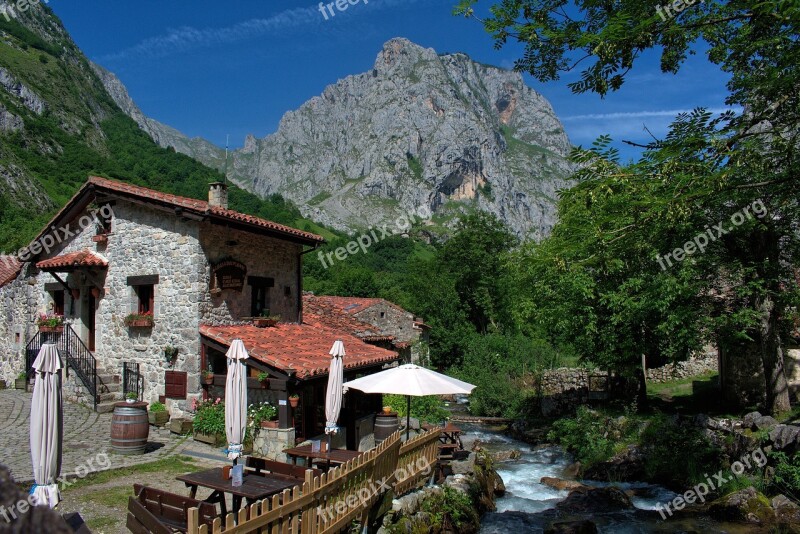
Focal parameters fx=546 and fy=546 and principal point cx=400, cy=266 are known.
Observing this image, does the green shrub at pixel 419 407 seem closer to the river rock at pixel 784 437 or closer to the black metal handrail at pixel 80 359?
the black metal handrail at pixel 80 359

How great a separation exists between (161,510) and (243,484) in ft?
3.60

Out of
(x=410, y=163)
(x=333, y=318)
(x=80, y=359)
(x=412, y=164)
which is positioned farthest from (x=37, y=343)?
(x=412, y=164)

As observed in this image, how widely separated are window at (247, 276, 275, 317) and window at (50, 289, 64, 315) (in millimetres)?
6889

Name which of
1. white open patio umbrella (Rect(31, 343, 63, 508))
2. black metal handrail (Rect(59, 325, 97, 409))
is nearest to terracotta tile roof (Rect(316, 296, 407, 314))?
black metal handrail (Rect(59, 325, 97, 409))

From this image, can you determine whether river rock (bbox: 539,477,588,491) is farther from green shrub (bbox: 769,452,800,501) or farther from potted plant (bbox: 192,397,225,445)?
potted plant (bbox: 192,397,225,445)

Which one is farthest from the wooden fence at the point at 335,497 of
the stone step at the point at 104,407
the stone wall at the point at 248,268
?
the stone step at the point at 104,407

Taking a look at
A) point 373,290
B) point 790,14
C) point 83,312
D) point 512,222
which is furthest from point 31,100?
point 512,222

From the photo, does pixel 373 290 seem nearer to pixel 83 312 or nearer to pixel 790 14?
pixel 83 312

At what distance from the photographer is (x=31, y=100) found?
8600cm

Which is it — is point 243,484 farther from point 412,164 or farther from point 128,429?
point 412,164

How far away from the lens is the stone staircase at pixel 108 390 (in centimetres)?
1502

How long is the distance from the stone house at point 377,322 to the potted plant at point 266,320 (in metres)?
6.28

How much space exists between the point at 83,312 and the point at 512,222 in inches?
6529

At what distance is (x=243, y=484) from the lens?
23.9 ft
